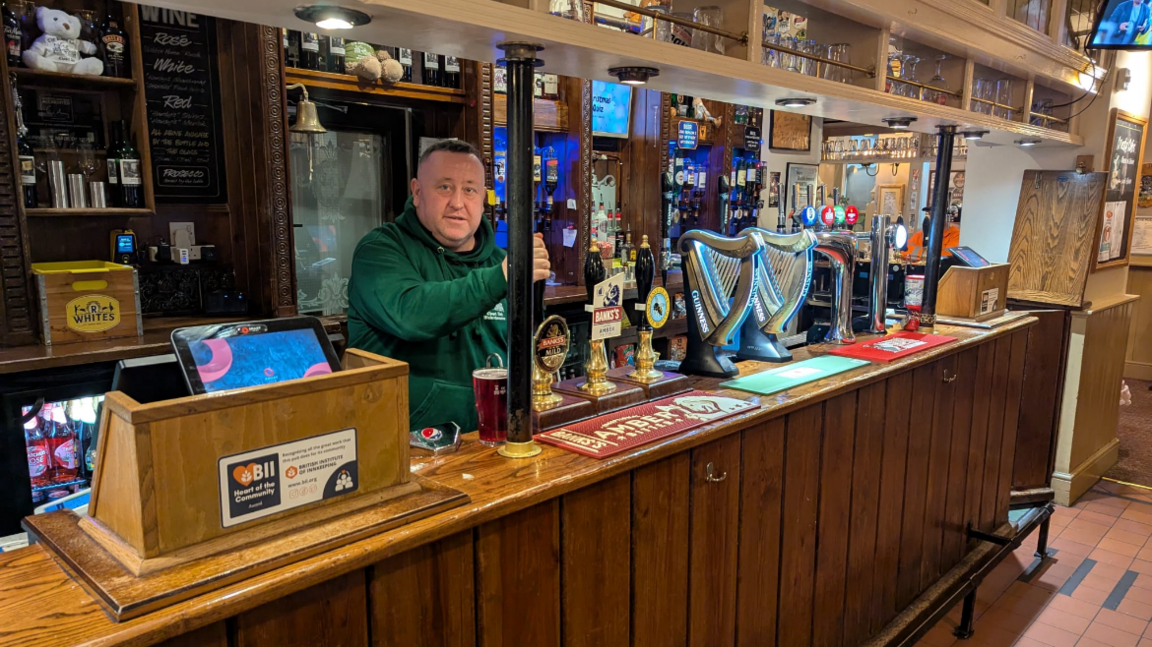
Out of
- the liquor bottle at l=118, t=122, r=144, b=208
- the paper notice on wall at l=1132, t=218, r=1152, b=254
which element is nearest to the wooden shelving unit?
the liquor bottle at l=118, t=122, r=144, b=208

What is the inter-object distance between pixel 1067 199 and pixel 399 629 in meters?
4.54

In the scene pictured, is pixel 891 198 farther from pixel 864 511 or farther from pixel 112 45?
pixel 112 45

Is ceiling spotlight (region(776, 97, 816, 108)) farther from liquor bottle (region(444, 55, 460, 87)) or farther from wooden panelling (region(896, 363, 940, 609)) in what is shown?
liquor bottle (region(444, 55, 460, 87))

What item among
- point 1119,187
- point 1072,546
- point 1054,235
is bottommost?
point 1072,546

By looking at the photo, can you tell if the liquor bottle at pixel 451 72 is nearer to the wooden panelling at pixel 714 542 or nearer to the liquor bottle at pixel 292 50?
the liquor bottle at pixel 292 50

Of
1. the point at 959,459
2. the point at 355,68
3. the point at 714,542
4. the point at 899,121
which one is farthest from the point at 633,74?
the point at 355,68

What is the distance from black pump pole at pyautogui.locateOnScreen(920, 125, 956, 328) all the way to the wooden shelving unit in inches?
98.0

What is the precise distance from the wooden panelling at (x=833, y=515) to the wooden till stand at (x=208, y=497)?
141 cm

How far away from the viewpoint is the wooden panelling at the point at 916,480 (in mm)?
2719

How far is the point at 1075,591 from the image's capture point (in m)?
3.44

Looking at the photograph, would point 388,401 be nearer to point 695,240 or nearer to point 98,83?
point 695,240

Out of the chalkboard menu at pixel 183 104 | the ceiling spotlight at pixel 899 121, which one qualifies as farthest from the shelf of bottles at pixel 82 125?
the ceiling spotlight at pixel 899 121

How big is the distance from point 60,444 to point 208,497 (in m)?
2.66

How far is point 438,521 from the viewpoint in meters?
1.23
